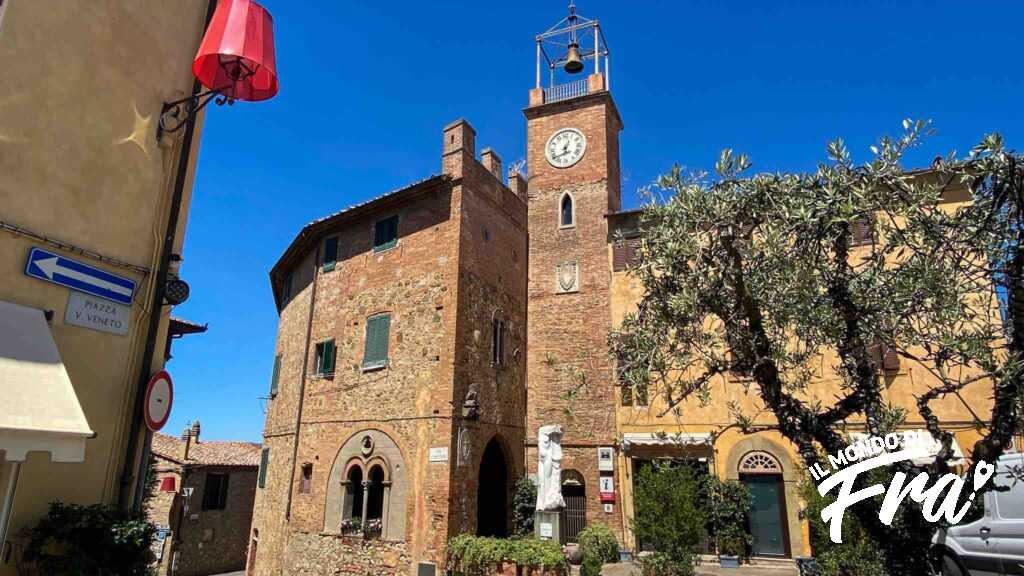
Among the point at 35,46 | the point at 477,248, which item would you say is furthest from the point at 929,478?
the point at 477,248

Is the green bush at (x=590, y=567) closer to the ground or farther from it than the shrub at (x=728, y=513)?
closer to the ground

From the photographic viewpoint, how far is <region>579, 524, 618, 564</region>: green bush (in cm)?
1510

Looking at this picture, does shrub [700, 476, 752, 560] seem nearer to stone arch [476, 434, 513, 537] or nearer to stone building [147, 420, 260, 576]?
stone arch [476, 434, 513, 537]

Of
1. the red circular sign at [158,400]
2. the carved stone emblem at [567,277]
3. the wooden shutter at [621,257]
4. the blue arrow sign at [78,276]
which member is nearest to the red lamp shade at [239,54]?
the blue arrow sign at [78,276]

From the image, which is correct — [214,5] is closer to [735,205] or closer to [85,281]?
[85,281]

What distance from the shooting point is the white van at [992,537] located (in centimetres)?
720

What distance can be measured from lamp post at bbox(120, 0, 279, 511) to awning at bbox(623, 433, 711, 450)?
39.3 feet

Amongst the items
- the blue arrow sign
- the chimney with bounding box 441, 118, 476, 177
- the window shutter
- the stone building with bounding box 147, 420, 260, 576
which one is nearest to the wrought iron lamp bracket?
the blue arrow sign

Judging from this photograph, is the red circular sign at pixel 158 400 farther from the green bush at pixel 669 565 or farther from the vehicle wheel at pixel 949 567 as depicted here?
the vehicle wheel at pixel 949 567

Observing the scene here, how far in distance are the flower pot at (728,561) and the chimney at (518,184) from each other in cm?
1222

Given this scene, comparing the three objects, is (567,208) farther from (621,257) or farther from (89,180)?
(89,180)

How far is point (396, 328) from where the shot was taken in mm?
16062

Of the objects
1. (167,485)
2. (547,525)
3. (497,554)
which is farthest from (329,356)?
(167,485)

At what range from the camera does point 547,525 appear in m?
13.7
